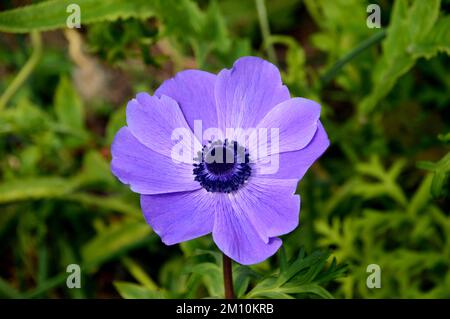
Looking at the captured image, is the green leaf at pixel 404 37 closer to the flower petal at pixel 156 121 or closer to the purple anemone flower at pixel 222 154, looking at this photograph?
the purple anemone flower at pixel 222 154

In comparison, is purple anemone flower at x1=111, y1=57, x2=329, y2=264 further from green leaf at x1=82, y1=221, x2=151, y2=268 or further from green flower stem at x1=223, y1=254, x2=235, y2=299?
green leaf at x1=82, y1=221, x2=151, y2=268

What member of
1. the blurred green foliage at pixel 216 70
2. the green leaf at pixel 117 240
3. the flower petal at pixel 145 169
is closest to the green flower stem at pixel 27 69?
the blurred green foliage at pixel 216 70

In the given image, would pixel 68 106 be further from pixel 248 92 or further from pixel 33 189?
pixel 248 92

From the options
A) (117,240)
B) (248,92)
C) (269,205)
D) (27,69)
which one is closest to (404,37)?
(248,92)

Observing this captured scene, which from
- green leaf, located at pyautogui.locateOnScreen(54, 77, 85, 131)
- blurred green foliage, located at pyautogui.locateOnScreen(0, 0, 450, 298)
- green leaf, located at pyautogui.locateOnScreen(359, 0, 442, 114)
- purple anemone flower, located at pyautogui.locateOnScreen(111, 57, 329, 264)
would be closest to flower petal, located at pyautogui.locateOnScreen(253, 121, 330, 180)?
purple anemone flower, located at pyautogui.locateOnScreen(111, 57, 329, 264)

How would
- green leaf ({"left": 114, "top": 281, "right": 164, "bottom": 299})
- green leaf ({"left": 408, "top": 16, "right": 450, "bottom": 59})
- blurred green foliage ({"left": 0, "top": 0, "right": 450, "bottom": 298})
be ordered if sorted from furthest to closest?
blurred green foliage ({"left": 0, "top": 0, "right": 450, "bottom": 298}) → green leaf ({"left": 408, "top": 16, "right": 450, "bottom": 59}) → green leaf ({"left": 114, "top": 281, "right": 164, "bottom": 299})
